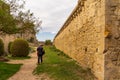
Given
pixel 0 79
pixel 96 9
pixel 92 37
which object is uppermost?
pixel 96 9

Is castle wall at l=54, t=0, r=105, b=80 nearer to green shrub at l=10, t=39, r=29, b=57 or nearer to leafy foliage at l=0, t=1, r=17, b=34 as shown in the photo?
leafy foliage at l=0, t=1, r=17, b=34

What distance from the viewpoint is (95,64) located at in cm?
1201

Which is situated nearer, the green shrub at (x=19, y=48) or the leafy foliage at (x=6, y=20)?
the leafy foliage at (x=6, y=20)

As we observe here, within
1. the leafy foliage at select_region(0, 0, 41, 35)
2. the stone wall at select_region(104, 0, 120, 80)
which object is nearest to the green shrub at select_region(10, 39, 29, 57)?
the leafy foliage at select_region(0, 0, 41, 35)

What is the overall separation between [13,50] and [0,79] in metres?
14.4

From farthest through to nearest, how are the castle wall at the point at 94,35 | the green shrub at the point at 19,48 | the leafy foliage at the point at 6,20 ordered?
1. the green shrub at the point at 19,48
2. the leafy foliage at the point at 6,20
3. the castle wall at the point at 94,35

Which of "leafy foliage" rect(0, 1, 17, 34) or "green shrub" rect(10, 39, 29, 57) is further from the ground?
"leafy foliage" rect(0, 1, 17, 34)

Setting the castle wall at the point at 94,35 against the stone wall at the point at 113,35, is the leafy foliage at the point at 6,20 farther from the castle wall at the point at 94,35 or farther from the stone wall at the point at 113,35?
the stone wall at the point at 113,35

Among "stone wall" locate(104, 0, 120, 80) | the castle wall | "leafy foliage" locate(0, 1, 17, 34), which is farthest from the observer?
"leafy foliage" locate(0, 1, 17, 34)

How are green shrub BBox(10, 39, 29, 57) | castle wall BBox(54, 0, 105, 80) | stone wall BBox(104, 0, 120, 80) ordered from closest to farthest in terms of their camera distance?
stone wall BBox(104, 0, 120, 80) → castle wall BBox(54, 0, 105, 80) → green shrub BBox(10, 39, 29, 57)

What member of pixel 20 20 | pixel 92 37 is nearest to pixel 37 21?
pixel 20 20

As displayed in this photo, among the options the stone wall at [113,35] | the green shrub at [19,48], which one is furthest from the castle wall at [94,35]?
the green shrub at [19,48]

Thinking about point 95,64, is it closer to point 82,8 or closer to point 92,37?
point 92,37

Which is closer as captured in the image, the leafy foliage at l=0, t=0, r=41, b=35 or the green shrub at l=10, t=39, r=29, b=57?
the leafy foliage at l=0, t=0, r=41, b=35
